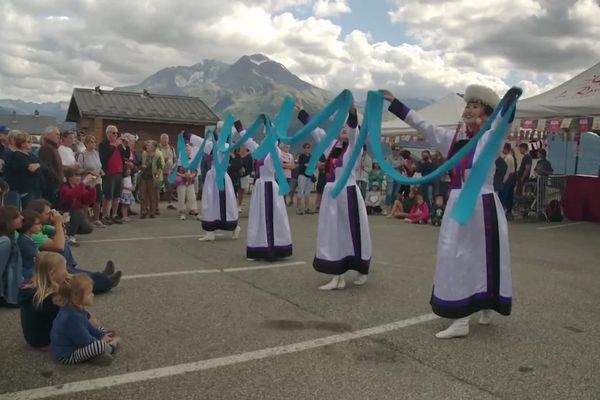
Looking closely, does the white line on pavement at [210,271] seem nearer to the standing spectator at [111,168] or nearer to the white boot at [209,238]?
the white boot at [209,238]

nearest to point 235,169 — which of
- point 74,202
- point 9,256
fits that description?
point 74,202

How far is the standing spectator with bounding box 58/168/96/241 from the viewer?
8156mm

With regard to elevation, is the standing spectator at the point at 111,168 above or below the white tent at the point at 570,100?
below

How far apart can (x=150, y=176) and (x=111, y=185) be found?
4.73 feet

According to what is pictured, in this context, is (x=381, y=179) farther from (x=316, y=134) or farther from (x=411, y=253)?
(x=316, y=134)

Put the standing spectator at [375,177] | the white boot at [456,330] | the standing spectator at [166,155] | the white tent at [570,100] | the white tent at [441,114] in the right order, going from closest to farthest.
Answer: the white boot at [456,330] < the white tent at [570,100] < the standing spectator at [166,155] < the standing spectator at [375,177] < the white tent at [441,114]

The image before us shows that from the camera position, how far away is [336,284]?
5.91 meters

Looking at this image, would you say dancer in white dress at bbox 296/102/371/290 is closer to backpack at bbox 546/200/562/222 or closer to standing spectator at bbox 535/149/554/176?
backpack at bbox 546/200/562/222

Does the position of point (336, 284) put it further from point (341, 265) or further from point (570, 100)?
point (570, 100)

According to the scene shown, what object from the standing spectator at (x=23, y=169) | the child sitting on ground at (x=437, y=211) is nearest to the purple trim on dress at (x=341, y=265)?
the standing spectator at (x=23, y=169)

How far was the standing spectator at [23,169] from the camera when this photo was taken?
764cm

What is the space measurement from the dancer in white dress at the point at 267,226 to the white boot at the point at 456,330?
3293mm

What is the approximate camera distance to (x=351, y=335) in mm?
4402

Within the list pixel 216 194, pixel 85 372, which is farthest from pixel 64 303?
pixel 216 194
